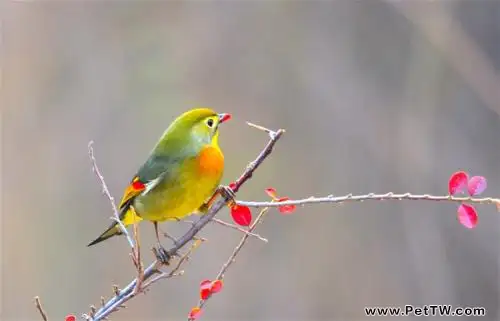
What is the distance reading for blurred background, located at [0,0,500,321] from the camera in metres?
3.48

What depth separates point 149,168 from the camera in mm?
1519

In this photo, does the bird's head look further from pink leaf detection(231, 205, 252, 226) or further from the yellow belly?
pink leaf detection(231, 205, 252, 226)

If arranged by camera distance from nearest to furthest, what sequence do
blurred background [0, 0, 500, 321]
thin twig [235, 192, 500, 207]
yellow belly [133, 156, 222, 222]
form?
thin twig [235, 192, 500, 207]
yellow belly [133, 156, 222, 222]
blurred background [0, 0, 500, 321]

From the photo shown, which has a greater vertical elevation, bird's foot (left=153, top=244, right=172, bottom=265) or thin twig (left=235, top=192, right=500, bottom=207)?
thin twig (left=235, top=192, right=500, bottom=207)

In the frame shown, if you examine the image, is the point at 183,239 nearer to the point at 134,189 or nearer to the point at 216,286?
the point at 216,286

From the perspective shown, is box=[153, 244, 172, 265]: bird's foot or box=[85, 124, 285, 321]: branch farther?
box=[153, 244, 172, 265]: bird's foot

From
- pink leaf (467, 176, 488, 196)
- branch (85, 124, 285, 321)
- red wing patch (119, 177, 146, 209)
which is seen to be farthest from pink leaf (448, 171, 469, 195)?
red wing patch (119, 177, 146, 209)

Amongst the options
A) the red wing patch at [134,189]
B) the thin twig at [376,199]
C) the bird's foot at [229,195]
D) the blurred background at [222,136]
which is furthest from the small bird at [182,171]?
the blurred background at [222,136]

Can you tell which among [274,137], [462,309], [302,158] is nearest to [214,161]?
[274,137]

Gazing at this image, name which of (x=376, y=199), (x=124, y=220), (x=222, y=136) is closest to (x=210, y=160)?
(x=124, y=220)

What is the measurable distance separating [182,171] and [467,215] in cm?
60

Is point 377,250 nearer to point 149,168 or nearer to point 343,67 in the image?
point 343,67

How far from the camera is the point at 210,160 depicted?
4.72 ft

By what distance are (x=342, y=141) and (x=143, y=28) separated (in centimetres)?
119
